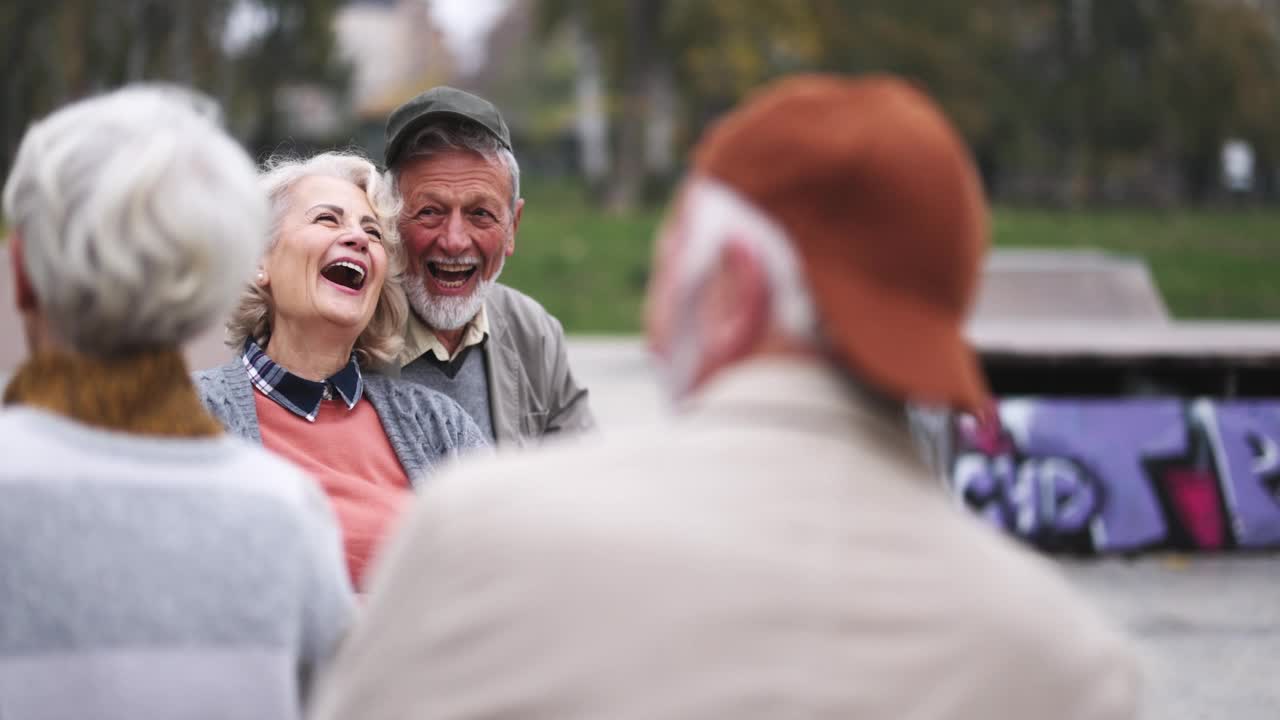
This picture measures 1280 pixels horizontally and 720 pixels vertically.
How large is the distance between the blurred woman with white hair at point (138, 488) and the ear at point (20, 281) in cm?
1

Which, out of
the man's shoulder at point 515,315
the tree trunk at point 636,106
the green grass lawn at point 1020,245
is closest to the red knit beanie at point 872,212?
the man's shoulder at point 515,315

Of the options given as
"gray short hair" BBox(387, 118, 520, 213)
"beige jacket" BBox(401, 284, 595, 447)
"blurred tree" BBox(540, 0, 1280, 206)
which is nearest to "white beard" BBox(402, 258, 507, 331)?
"beige jacket" BBox(401, 284, 595, 447)

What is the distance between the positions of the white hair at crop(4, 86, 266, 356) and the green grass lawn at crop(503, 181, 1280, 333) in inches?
676

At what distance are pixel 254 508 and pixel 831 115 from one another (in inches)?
31.9

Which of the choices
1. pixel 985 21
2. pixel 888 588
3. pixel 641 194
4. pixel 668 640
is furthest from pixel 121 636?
pixel 985 21

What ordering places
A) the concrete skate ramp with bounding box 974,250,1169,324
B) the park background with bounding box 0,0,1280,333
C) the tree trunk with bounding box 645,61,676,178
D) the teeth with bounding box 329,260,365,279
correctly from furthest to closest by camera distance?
the tree trunk with bounding box 645,61,676,178
the park background with bounding box 0,0,1280,333
the concrete skate ramp with bounding box 974,250,1169,324
the teeth with bounding box 329,260,365,279

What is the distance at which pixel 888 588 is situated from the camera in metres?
1.59

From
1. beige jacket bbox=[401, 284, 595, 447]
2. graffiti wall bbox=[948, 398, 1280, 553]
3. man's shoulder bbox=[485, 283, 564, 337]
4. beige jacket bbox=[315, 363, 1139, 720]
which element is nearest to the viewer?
beige jacket bbox=[315, 363, 1139, 720]

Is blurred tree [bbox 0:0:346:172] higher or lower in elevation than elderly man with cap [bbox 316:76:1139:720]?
lower

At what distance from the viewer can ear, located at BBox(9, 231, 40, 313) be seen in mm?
1980

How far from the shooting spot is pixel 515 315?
159 inches

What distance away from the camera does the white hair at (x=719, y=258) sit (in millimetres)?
1682

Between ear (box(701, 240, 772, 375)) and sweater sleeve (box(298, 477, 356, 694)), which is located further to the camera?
sweater sleeve (box(298, 477, 356, 694))

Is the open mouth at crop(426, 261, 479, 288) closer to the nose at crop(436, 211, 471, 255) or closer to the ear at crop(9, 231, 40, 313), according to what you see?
the nose at crop(436, 211, 471, 255)
